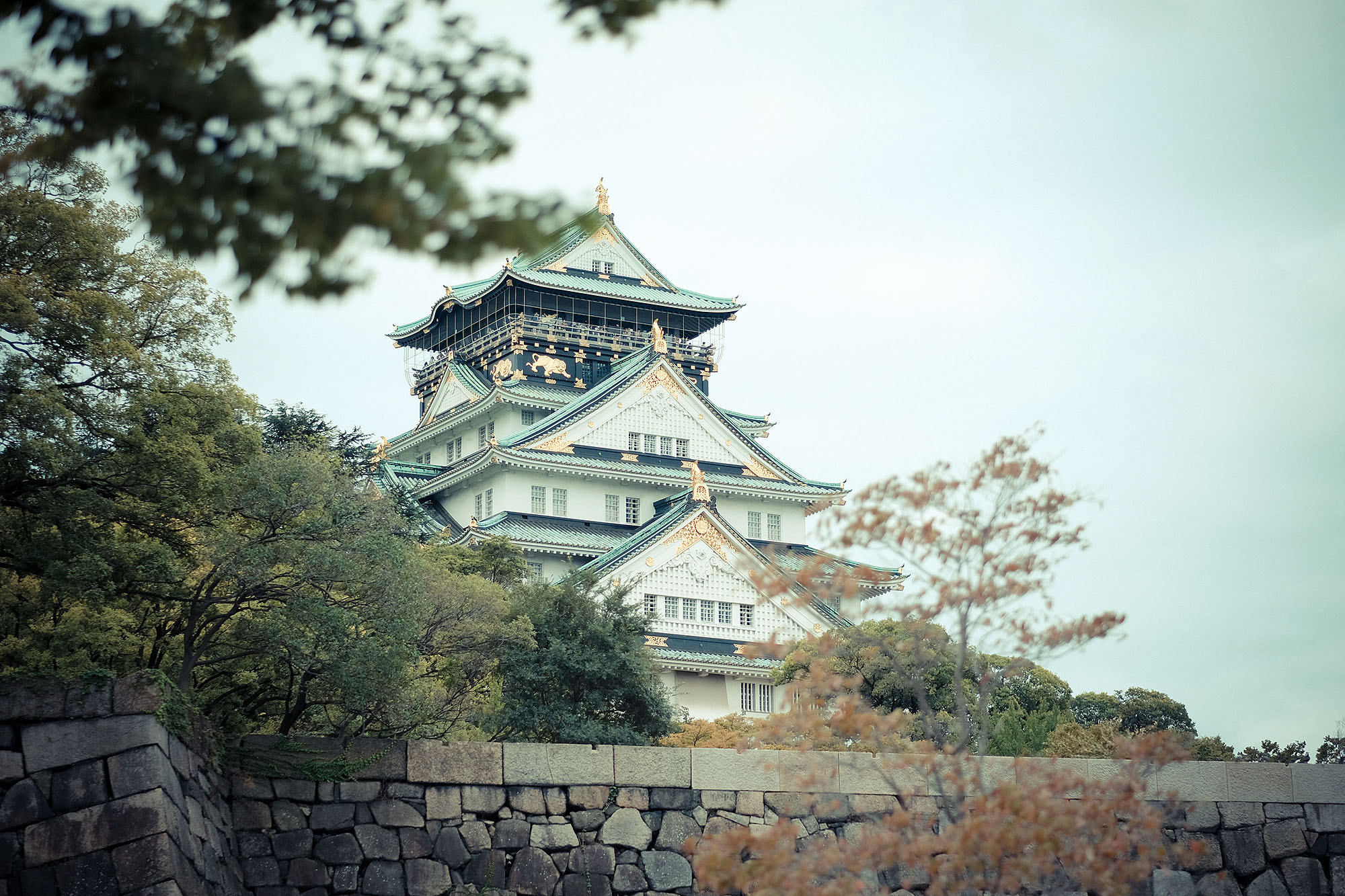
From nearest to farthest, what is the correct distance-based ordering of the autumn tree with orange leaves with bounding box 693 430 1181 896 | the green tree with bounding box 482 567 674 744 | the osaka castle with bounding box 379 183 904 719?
the autumn tree with orange leaves with bounding box 693 430 1181 896 → the green tree with bounding box 482 567 674 744 → the osaka castle with bounding box 379 183 904 719

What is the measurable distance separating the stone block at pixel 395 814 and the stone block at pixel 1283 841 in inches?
300

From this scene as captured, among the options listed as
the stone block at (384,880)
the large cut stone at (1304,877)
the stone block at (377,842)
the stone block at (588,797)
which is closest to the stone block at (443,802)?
the stone block at (377,842)

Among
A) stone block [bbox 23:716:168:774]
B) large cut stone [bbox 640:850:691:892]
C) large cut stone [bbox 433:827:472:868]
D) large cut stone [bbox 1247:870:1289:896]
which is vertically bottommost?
large cut stone [bbox 1247:870:1289:896]

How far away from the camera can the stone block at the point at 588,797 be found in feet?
41.9

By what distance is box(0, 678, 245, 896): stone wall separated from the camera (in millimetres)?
10180

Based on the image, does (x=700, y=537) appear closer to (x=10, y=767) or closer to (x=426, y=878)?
(x=426, y=878)

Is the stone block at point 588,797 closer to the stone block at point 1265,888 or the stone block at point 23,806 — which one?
the stone block at point 23,806

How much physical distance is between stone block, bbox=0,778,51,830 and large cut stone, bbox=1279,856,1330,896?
10.5 m

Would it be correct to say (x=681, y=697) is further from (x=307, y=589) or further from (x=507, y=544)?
(x=307, y=589)

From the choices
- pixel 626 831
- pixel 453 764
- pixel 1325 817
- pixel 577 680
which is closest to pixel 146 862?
pixel 453 764

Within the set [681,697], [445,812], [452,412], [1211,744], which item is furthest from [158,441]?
[452,412]

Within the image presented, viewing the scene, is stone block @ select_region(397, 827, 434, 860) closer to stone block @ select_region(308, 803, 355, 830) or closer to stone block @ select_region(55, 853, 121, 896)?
stone block @ select_region(308, 803, 355, 830)

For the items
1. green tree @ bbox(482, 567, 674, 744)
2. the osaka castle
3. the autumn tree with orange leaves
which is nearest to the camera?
the autumn tree with orange leaves

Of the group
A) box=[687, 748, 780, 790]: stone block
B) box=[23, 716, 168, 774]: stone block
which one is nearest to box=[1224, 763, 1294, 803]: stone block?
box=[687, 748, 780, 790]: stone block
